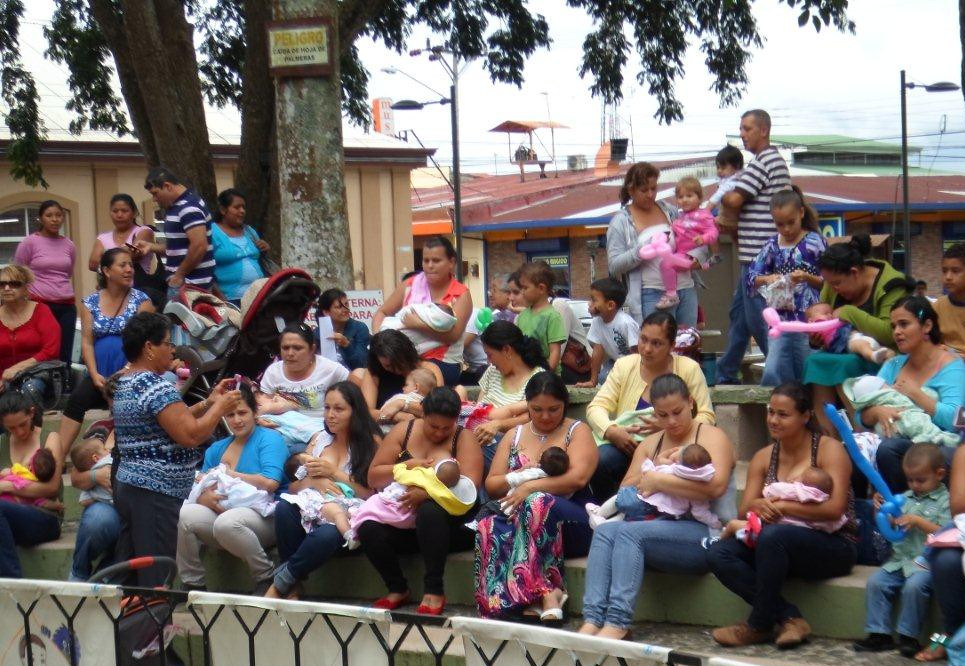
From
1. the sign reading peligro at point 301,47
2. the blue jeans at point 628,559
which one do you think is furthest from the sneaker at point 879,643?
the sign reading peligro at point 301,47

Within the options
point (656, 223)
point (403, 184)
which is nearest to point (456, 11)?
point (656, 223)

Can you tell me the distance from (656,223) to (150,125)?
186 inches

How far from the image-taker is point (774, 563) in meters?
5.45

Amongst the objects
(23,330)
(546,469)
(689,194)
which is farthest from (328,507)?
(23,330)

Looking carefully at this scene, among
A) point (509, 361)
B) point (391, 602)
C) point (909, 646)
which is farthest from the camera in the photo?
point (509, 361)

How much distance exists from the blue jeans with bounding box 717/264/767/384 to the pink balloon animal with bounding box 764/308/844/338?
0.28 m

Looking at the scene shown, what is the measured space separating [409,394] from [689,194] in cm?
217

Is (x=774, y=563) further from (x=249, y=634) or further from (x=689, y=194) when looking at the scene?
(x=689, y=194)

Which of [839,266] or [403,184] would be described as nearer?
[839,266]

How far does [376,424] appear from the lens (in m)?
7.04

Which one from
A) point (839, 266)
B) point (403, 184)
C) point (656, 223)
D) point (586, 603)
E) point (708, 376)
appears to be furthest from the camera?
point (403, 184)

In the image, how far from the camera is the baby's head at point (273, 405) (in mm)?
7492

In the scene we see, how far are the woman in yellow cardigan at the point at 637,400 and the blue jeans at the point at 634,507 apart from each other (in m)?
0.52

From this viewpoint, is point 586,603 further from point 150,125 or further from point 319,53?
point 150,125
